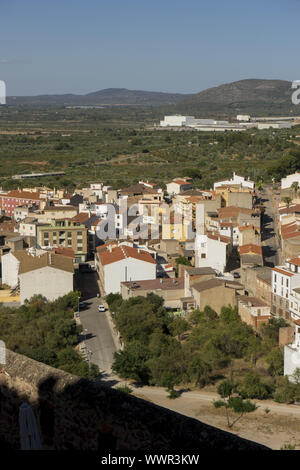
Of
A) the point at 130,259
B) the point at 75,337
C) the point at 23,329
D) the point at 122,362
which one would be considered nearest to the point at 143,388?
the point at 122,362

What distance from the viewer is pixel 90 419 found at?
15.3ft

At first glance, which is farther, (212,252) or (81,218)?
(81,218)

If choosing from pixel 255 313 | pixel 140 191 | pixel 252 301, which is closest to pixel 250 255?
pixel 252 301

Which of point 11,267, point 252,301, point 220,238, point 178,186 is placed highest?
point 178,186

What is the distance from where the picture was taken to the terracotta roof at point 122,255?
19.0 meters

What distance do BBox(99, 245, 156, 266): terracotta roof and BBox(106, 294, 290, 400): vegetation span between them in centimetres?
271

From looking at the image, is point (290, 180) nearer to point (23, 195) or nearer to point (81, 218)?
point (81, 218)

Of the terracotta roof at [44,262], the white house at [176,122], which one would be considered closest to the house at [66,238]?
the terracotta roof at [44,262]

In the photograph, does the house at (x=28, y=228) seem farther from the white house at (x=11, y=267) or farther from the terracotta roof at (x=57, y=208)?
the white house at (x=11, y=267)

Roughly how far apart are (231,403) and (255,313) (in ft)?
12.3

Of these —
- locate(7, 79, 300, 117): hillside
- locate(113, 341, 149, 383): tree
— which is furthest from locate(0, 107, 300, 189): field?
locate(7, 79, 300, 117): hillside

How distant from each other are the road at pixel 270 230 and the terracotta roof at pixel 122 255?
4347 mm

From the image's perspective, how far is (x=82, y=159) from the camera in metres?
55.0

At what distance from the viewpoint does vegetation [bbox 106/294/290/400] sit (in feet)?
43.2
